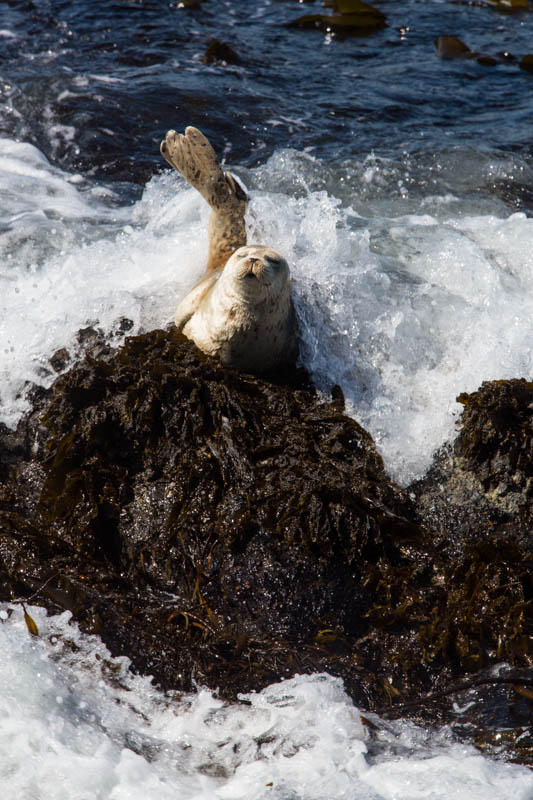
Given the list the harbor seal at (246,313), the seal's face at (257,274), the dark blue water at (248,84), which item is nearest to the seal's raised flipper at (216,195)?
the harbor seal at (246,313)

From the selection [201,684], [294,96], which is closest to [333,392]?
[201,684]

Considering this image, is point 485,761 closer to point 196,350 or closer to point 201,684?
point 201,684

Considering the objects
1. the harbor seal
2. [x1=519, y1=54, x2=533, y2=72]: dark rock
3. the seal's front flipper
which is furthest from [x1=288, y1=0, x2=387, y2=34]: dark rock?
the harbor seal

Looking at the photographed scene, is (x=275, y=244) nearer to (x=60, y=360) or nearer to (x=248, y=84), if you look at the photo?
(x=60, y=360)

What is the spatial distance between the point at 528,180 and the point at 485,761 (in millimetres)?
5865

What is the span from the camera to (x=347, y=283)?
16.5 ft

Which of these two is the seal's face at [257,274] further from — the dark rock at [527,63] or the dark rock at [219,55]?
the dark rock at [527,63]

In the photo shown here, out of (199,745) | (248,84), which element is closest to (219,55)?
(248,84)

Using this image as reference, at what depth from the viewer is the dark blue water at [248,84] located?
8109 mm

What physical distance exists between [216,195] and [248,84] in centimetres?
480

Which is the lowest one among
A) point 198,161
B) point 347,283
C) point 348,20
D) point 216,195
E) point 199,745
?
point 199,745

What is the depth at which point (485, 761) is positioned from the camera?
2.83 meters

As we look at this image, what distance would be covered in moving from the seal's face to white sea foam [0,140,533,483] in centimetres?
47

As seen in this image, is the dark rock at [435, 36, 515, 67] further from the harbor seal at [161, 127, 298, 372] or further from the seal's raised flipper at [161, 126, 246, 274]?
the harbor seal at [161, 127, 298, 372]
